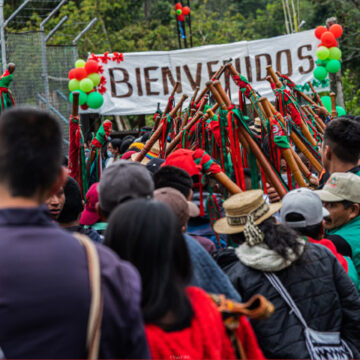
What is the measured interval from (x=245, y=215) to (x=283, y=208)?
8.3 inches

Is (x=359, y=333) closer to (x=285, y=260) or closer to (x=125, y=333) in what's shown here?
(x=285, y=260)

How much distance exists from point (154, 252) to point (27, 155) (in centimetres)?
46

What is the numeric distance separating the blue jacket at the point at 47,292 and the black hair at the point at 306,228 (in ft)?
4.41

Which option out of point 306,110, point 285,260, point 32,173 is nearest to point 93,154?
point 306,110

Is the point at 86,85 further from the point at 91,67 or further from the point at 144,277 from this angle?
the point at 144,277

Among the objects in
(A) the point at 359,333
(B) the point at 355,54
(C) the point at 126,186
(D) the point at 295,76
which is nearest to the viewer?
(C) the point at 126,186

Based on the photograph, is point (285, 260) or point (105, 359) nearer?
point (105, 359)

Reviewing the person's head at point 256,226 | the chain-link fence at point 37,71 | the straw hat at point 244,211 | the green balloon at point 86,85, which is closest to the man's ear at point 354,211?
the person's head at point 256,226

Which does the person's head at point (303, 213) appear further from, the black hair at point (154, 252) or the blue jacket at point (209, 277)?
the black hair at point (154, 252)

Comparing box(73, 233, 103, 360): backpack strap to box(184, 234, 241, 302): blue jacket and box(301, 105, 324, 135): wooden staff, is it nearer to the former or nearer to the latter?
box(184, 234, 241, 302): blue jacket

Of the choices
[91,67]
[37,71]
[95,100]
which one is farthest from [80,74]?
[37,71]

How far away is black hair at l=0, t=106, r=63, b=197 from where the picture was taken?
1.60m

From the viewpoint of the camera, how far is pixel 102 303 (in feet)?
5.10

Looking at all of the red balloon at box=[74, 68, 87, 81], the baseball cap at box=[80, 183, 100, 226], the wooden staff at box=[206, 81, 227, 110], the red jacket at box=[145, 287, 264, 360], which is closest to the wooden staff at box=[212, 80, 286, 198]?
the wooden staff at box=[206, 81, 227, 110]
